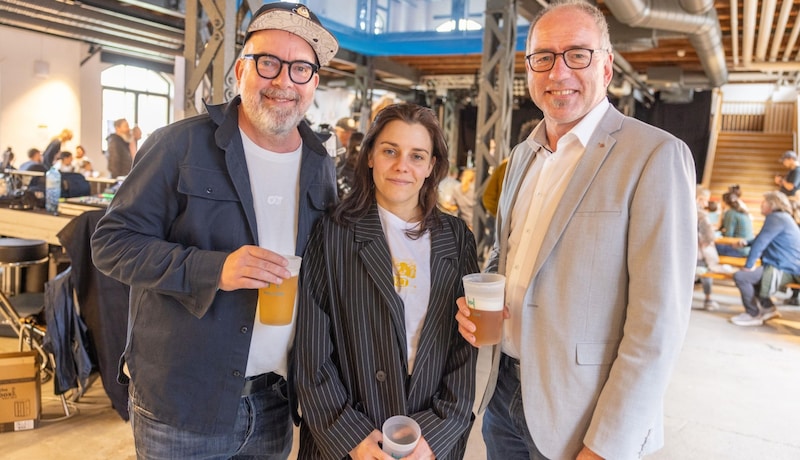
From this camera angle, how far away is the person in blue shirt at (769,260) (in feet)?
22.9

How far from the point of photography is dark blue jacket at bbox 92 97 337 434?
154cm

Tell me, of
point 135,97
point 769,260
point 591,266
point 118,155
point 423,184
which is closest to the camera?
point 591,266

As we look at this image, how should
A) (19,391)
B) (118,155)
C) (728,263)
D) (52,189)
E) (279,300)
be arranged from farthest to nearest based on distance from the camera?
(118,155), (728,263), (52,189), (19,391), (279,300)

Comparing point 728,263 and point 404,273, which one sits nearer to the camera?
point 404,273

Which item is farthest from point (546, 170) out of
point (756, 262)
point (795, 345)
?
point (756, 262)

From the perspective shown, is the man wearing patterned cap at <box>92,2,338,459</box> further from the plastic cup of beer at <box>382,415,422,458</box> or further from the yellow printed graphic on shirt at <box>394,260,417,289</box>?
the plastic cup of beer at <box>382,415,422,458</box>

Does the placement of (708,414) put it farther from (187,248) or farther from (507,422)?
(187,248)

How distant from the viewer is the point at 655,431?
4.72 feet

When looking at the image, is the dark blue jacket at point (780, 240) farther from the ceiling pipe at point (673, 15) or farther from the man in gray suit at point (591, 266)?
the man in gray suit at point (591, 266)

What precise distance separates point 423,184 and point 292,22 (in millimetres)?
595

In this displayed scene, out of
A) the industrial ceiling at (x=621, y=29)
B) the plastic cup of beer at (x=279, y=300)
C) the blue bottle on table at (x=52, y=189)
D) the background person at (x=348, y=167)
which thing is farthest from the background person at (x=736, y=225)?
the plastic cup of beer at (x=279, y=300)

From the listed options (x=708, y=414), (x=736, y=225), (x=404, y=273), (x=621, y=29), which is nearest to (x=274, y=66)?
(x=404, y=273)

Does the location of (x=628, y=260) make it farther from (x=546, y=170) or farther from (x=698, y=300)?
(x=698, y=300)

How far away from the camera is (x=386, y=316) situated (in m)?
1.58
